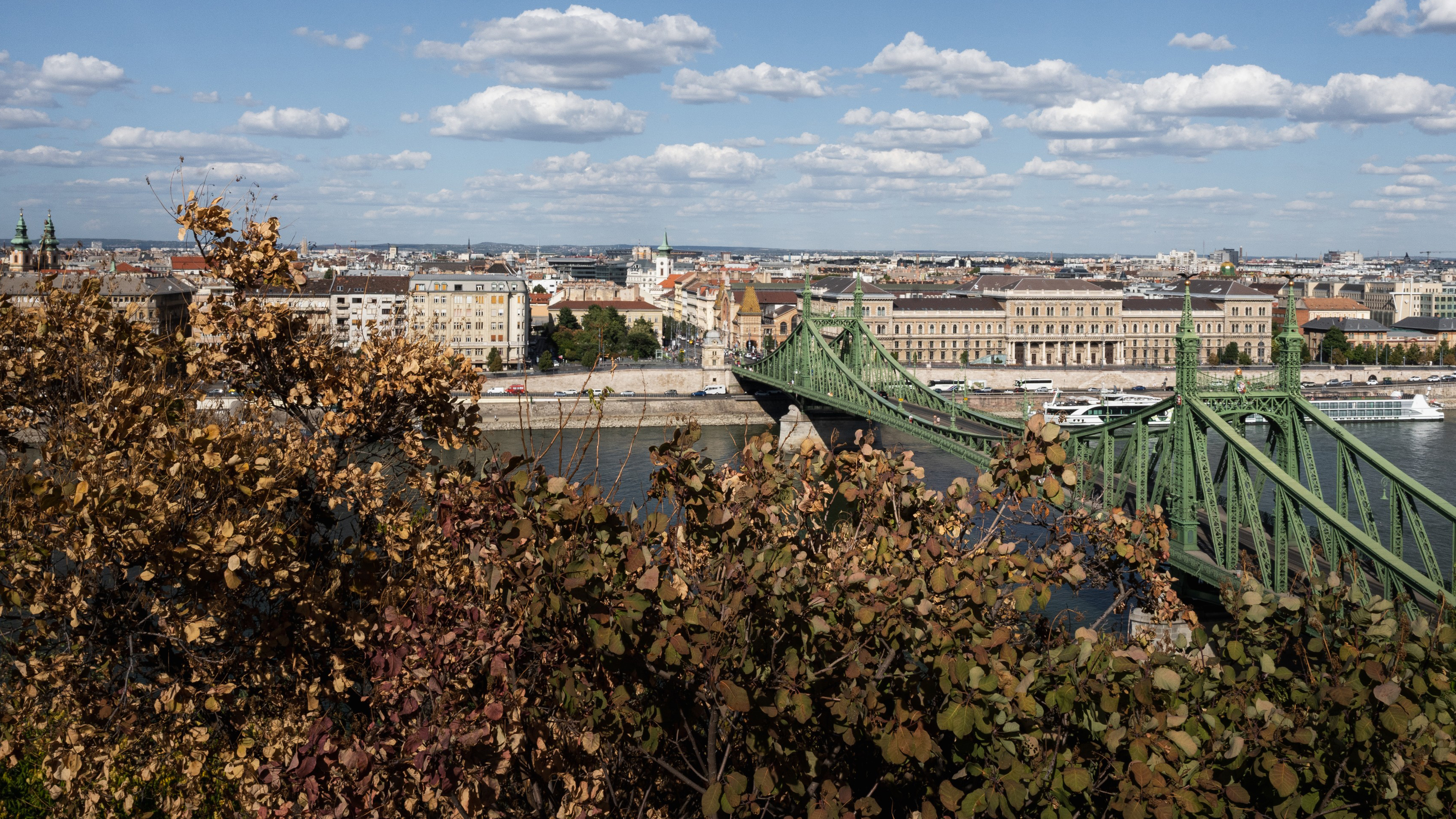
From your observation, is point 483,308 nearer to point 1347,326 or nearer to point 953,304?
point 953,304

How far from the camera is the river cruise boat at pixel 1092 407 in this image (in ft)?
135

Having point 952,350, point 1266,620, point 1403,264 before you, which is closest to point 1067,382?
point 952,350

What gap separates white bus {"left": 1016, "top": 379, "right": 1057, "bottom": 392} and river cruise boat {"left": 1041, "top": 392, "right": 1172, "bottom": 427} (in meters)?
1.58

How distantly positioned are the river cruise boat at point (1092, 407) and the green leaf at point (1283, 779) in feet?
114

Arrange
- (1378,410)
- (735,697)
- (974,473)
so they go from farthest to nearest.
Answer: (1378,410) < (974,473) < (735,697)

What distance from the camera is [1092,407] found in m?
42.3

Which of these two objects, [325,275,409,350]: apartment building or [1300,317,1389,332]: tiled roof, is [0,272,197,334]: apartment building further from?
[1300,317,1389,332]: tiled roof

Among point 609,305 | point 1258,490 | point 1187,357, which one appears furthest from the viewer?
point 609,305

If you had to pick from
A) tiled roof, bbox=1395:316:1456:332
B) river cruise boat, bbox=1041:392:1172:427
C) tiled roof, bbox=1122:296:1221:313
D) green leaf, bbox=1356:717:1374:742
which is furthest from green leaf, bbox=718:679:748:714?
tiled roof, bbox=1395:316:1456:332

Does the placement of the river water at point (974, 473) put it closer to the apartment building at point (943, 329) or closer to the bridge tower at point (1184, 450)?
the bridge tower at point (1184, 450)

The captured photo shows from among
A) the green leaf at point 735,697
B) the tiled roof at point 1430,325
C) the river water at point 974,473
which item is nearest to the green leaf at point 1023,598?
the green leaf at point 735,697

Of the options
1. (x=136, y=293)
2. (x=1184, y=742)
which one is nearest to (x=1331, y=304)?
(x=136, y=293)

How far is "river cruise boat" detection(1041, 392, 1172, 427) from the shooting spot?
41.2 meters

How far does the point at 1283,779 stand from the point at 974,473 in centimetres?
2443
